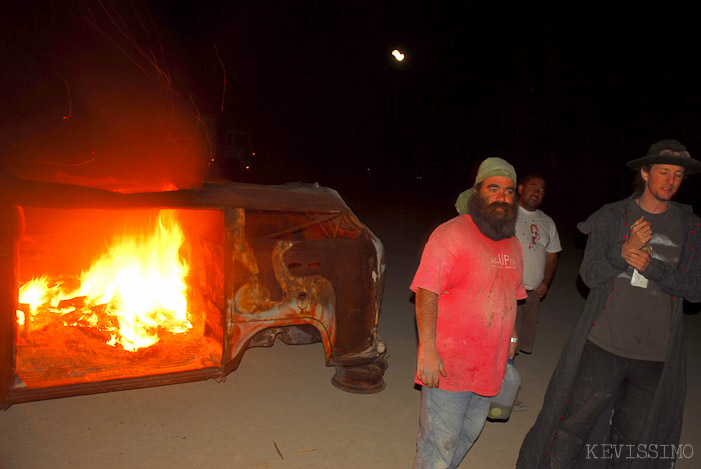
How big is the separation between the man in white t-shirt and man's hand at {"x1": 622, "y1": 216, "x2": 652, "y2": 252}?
153 cm

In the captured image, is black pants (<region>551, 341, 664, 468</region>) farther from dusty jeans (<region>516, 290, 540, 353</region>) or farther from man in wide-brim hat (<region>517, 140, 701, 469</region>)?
dusty jeans (<region>516, 290, 540, 353</region>)

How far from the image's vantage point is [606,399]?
118 inches

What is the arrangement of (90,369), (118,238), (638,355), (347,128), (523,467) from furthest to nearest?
1. (347,128)
2. (118,238)
3. (90,369)
4. (523,467)
5. (638,355)

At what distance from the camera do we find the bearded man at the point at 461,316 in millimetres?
2639

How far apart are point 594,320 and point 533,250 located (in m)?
1.48

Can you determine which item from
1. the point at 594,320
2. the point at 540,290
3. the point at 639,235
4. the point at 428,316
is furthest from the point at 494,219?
the point at 540,290

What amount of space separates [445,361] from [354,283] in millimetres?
1800

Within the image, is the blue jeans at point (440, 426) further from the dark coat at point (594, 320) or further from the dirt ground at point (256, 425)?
the dirt ground at point (256, 425)

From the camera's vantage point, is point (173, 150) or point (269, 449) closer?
point (269, 449)

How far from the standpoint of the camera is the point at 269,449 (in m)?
3.61

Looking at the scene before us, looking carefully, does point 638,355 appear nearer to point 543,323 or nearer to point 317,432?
point 317,432

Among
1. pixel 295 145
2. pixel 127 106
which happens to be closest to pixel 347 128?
pixel 295 145

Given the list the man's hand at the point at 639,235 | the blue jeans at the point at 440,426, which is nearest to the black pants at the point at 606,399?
the man's hand at the point at 639,235

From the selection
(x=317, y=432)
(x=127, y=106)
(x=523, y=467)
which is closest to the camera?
(x=523, y=467)
